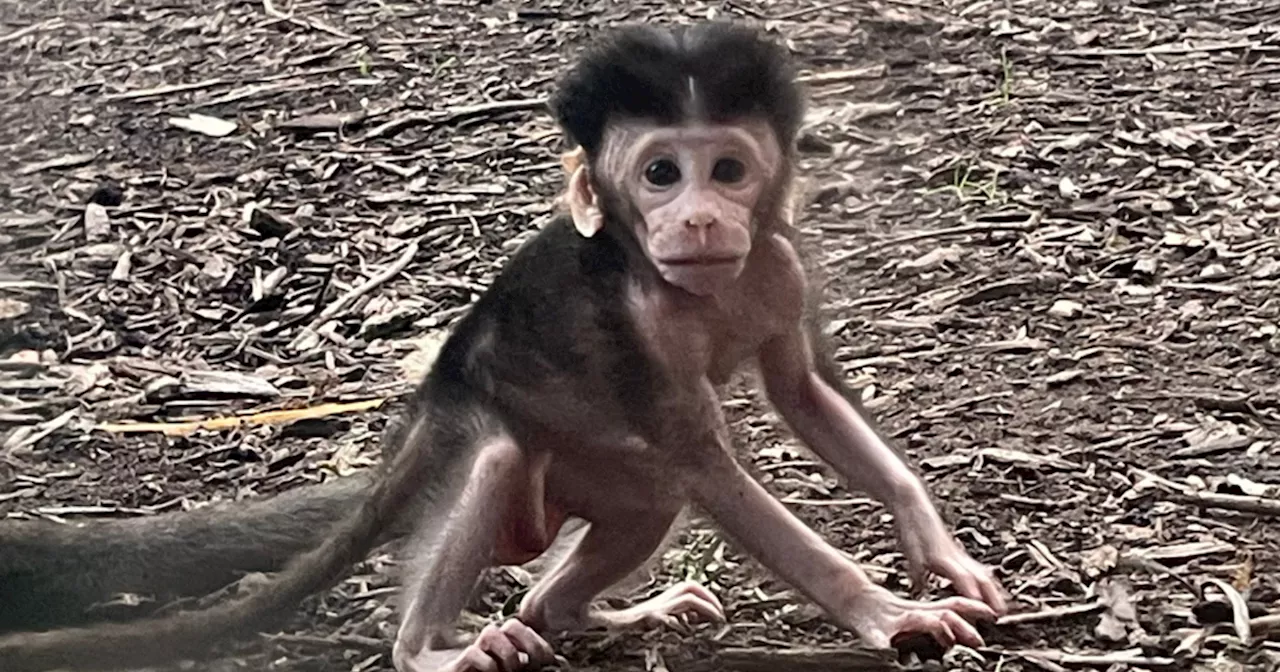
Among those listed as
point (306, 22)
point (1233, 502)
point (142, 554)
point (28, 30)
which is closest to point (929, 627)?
point (1233, 502)

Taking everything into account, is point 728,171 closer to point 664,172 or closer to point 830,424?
point 664,172

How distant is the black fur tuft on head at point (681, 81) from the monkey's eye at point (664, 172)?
1.4 inches

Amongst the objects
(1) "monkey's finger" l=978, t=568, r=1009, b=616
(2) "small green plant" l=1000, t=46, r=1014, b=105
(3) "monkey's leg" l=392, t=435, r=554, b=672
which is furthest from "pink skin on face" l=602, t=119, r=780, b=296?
(2) "small green plant" l=1000, t=46, r=1014, b=105

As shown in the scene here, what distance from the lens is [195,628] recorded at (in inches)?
69.0

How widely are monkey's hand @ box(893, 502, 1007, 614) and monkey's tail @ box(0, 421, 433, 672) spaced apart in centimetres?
49

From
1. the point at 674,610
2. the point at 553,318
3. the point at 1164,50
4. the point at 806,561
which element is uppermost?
the point at 553,318

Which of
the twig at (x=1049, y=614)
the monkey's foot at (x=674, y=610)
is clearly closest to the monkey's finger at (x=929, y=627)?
the twig at (x=1049, y=614)

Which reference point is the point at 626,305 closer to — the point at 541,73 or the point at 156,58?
the point at 541,73

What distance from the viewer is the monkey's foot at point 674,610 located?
1.69 metres

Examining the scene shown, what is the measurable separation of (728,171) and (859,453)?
352mm

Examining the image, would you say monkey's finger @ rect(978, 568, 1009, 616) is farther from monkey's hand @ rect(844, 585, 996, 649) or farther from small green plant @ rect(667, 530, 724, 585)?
small green plant @ rect(667, 530, 724, 585)

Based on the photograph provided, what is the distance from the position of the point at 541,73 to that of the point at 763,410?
0.37 meters

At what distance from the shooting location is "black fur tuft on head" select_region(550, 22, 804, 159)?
1.41 meters

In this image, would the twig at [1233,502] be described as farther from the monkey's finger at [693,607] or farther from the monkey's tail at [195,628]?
the monkey's tail at [195,628]
